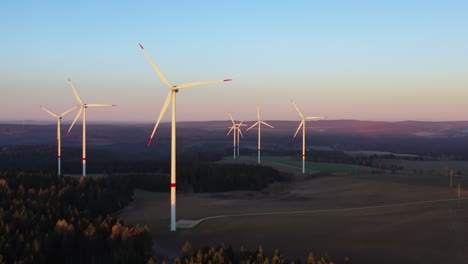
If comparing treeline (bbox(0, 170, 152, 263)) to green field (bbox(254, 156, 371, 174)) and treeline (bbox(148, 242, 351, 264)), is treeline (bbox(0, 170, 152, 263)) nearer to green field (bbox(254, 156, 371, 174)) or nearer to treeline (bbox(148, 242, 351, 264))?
treeline (bbox(148, 242, 351, 264))

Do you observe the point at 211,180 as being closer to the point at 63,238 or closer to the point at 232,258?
the point at 63,238

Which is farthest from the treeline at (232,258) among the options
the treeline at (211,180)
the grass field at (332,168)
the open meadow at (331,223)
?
the grass field at (332,168)

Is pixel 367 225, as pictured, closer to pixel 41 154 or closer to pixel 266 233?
pixel 266 233

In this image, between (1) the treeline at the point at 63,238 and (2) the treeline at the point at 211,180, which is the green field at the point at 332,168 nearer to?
(2) the treeline at the point at 211,180

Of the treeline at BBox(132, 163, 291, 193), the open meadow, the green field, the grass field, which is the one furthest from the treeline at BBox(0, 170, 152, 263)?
the green field

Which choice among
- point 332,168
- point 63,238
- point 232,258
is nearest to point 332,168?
point 332,168

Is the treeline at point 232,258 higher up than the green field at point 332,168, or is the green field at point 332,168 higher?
the treeline at point 232,258
